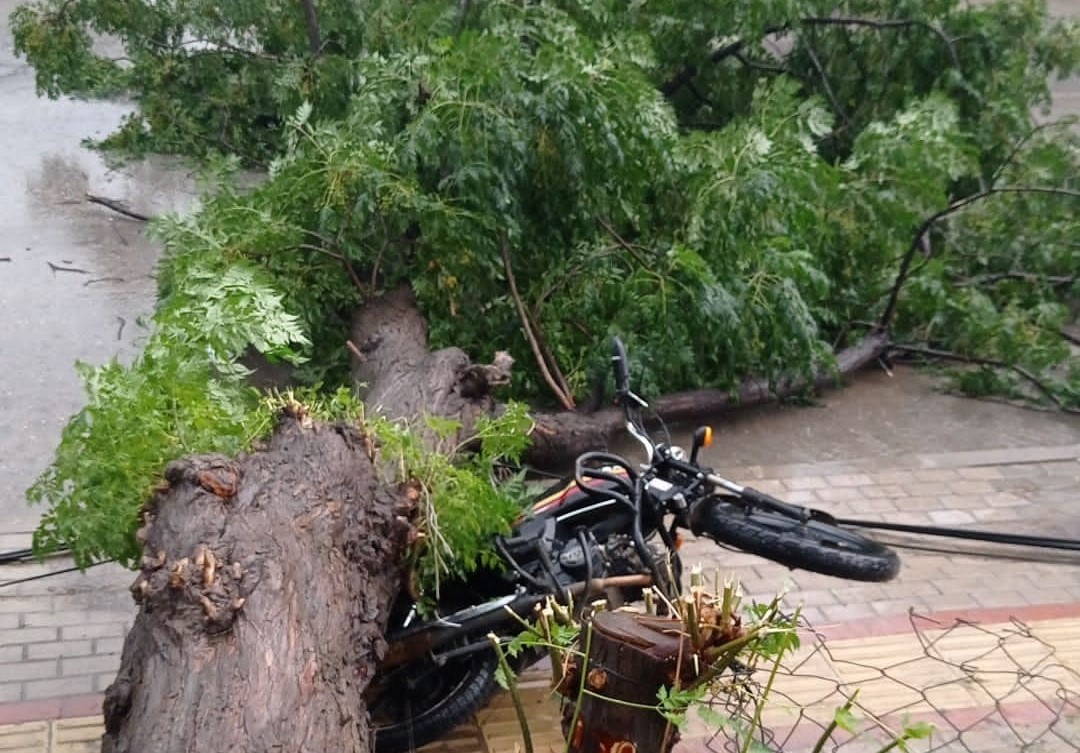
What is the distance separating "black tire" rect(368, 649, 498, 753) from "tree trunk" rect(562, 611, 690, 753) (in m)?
1.49

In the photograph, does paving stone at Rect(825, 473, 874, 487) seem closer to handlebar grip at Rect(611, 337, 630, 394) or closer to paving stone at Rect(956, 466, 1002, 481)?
paving stone at Rect(956, 466, 1002, 481)

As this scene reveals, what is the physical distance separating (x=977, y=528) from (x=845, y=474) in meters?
0.72

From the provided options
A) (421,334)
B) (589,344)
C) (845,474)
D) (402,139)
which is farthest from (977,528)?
(402,139)

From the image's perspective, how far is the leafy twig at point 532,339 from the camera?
6.22 metres

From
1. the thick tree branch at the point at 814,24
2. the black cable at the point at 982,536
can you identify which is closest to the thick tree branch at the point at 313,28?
the thick tree branch at the point at 814,24

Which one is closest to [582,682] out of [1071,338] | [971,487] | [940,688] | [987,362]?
[940,688]

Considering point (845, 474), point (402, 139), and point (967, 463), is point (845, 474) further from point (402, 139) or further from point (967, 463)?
point (402, 139)

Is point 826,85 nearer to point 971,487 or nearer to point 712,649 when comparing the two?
point 971,487

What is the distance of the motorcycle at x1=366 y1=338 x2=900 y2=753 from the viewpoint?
3.89m

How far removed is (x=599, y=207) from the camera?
634cm

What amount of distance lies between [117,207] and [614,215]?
4.31 m

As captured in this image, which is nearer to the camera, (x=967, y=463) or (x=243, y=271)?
(x=243, y=271)

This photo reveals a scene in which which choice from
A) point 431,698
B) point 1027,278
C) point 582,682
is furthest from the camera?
point 1027,278

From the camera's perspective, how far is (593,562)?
3965 mm
